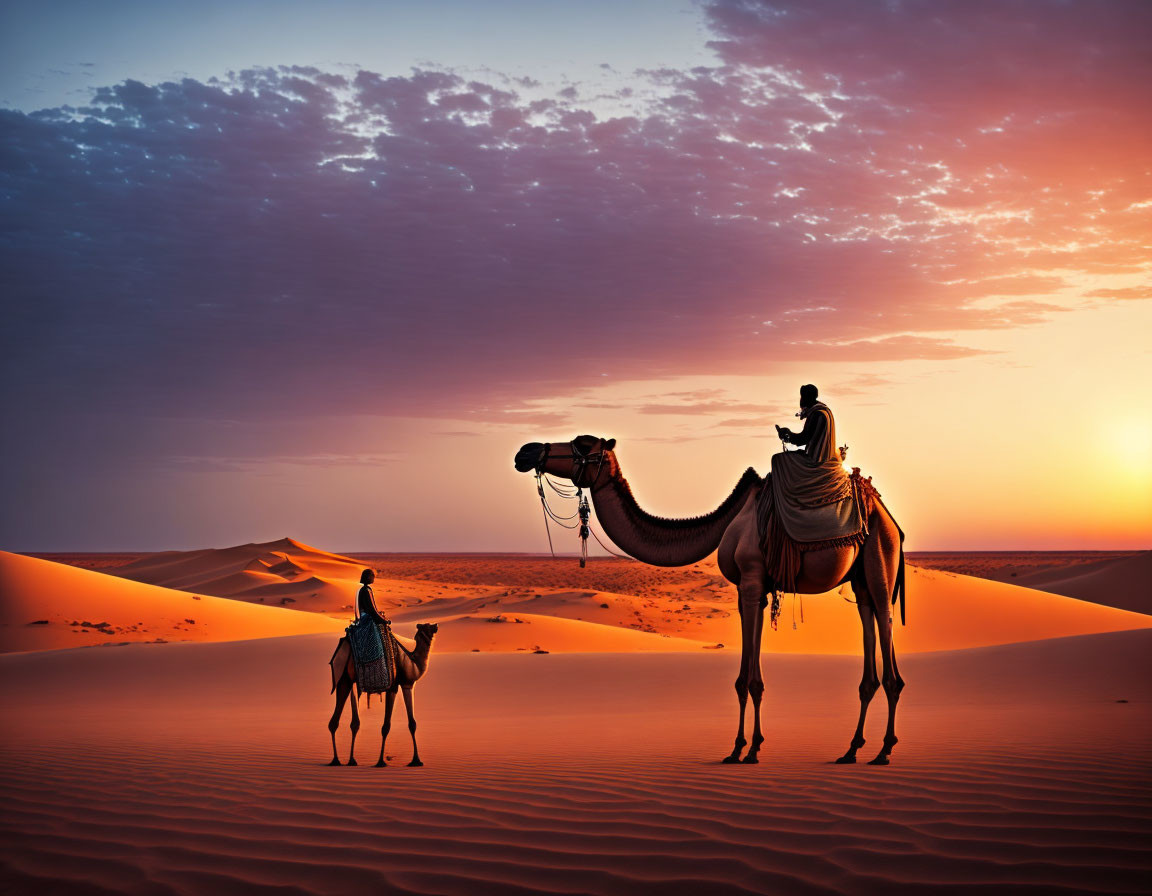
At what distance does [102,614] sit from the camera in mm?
32562

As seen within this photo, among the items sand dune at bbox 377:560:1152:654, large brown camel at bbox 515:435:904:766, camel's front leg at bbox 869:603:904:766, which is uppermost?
large brown camel at bbox 515:435:904:766

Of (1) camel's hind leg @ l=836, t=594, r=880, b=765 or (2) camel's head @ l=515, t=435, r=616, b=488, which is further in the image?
(2) camel's head @ l=515, t=435, r=616, b=488

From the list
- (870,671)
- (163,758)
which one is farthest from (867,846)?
(163,758)

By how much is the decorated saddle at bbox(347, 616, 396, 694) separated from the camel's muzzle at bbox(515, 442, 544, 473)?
8.62 feet

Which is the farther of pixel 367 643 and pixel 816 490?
pixel 367 643

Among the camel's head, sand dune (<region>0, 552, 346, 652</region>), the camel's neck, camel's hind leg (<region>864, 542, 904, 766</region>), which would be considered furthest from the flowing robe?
sand dune (<region>0, 552, 346, 652</region>)

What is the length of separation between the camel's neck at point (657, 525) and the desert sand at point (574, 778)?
7.26 feet

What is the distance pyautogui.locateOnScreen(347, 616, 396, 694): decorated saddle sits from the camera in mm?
11055

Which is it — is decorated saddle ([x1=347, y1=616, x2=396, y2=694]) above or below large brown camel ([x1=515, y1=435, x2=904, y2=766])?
below

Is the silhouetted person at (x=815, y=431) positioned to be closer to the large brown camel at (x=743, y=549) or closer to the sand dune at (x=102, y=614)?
the large brown camel at (x=743, y=549)

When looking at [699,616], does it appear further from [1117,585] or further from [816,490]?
[816,490]

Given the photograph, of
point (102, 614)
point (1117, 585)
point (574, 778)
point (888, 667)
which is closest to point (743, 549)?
point (888, 667)

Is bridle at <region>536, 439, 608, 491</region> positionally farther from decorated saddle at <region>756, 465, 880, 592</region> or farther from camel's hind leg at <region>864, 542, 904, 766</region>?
camel's hind leg at <region>864, 542, 904, 766</region>

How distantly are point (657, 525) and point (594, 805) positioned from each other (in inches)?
164
